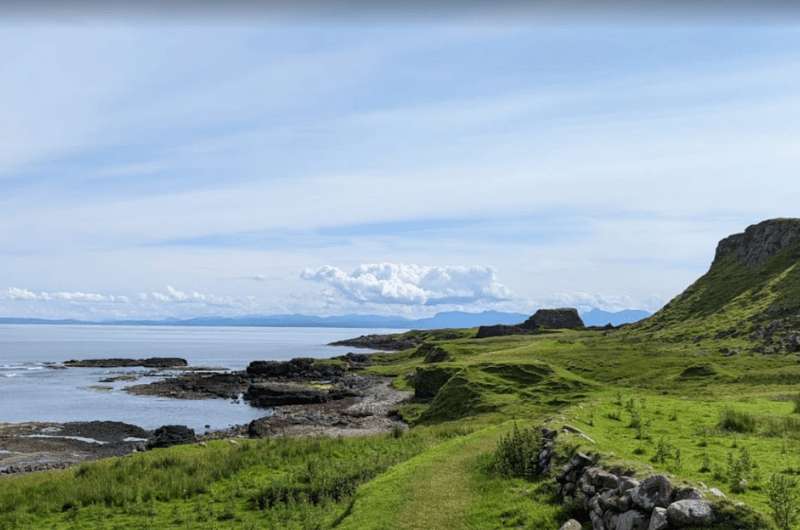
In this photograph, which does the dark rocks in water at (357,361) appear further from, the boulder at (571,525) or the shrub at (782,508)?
the shrub at (782,508)

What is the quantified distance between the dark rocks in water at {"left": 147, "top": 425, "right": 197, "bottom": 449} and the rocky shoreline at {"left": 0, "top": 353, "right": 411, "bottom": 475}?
108 mm

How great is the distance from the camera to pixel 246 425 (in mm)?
81188

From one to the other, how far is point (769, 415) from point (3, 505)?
40630 millimetres

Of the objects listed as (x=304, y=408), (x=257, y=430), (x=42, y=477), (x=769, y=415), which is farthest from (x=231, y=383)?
(x=769, y=415)

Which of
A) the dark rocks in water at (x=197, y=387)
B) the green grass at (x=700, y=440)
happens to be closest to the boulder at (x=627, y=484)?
the green grass at (x=700, y=440)

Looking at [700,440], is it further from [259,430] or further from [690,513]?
[259,430]

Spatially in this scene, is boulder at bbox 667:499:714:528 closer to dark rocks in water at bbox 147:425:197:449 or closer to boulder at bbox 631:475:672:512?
boulder at bbox 631:475:672:512

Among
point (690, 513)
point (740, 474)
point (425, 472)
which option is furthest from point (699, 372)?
point (690, 513)

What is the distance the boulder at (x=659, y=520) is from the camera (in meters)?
14.1

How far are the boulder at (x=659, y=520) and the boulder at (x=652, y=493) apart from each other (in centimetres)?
55

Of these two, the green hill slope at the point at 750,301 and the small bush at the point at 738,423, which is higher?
the green hill slope at the point at 750,301

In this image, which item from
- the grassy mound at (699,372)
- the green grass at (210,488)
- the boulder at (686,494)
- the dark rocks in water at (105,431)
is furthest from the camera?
the dark rocks in water at (105,431)

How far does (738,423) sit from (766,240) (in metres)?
185

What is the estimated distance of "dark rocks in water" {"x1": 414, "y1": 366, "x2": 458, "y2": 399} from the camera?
291ft
